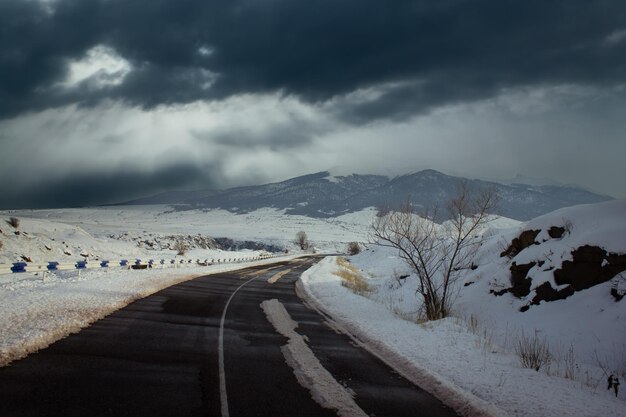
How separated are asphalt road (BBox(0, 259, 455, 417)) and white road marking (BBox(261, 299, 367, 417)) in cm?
10

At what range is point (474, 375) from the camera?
775cm

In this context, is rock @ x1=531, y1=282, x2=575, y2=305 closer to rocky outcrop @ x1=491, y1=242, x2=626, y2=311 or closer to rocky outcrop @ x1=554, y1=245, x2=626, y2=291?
rocky outcrop @ x1=491, y1=242, x2=626, y2=311

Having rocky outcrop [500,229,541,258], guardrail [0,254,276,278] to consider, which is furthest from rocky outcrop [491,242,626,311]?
guardrail [0,254,276,278]

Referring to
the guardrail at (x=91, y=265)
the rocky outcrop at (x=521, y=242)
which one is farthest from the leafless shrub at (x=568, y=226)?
the guardrail at (x=91, y=265)

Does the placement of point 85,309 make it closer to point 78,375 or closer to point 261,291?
point 78,375

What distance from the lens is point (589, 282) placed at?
13.4m

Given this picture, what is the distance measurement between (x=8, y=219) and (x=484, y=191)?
142ft

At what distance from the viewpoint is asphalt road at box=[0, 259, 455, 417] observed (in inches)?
222

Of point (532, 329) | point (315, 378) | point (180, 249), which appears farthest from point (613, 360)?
point (180, 249)

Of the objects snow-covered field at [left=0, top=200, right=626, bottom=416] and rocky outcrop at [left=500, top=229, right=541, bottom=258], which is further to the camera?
rocky outcrop at [left=500, top=229, right=541, bottom=258]

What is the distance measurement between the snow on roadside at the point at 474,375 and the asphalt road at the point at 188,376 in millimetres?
539

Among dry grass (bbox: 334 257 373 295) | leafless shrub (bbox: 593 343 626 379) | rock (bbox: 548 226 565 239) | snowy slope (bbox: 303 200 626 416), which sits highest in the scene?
rock (bbox: 548 226 565 239)

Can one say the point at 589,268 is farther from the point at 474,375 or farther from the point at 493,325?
the point at 474,375

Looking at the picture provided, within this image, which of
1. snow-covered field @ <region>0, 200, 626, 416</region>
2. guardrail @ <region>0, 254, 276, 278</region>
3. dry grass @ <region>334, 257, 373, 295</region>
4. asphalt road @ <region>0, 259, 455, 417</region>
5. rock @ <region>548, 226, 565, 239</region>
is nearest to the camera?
asphalt road @ <region>0, 259, 455, 417</region>
